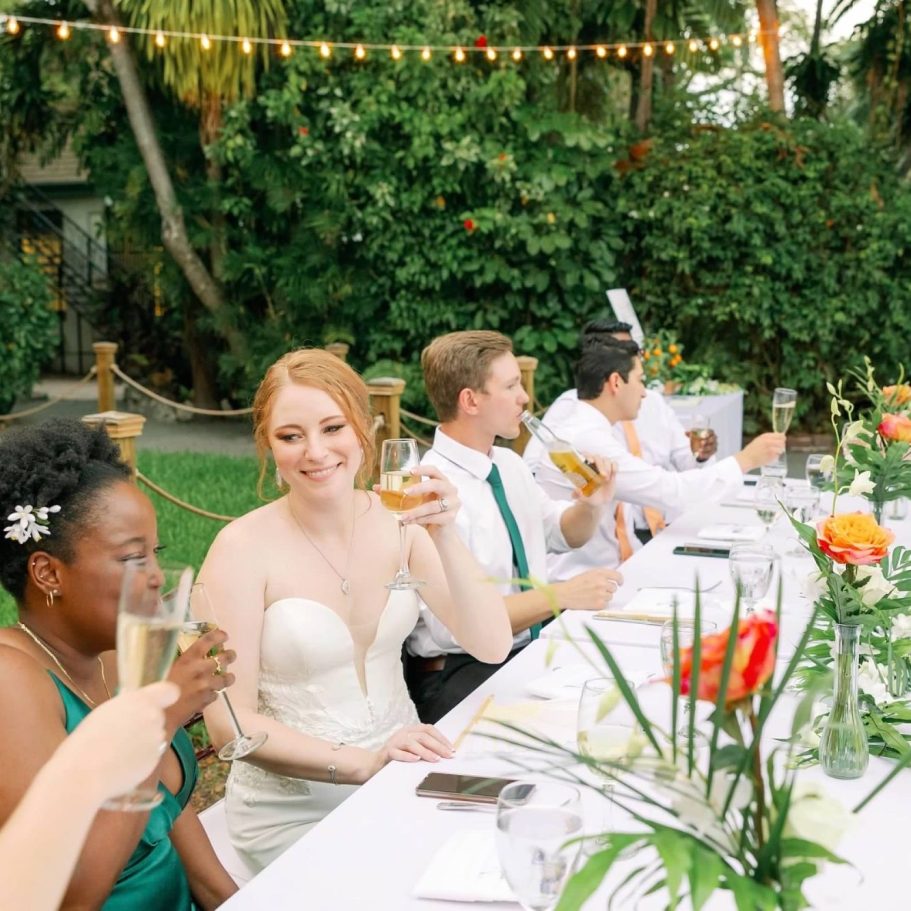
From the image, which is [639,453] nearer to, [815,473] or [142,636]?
[815,473]

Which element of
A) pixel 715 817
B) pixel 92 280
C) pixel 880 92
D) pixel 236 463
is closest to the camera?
pixel 715 817

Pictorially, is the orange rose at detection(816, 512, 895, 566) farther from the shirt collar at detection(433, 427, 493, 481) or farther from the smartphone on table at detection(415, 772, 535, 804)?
the shirt collar at detection(433, 427, 493, 481)

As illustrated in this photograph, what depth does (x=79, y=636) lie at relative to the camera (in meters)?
1.78

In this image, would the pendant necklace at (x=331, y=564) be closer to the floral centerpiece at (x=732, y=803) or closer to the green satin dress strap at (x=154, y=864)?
the green satin dress strap at (x=154, y=864)

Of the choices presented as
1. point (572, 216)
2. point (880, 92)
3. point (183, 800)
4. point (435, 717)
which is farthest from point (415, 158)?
point (183, 800)

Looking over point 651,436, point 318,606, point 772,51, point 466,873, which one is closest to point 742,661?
point 466,873

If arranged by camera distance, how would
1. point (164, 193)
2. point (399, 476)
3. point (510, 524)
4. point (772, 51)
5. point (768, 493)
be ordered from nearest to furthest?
point (399, 476) < point (768, 493) < point (510, 524) < point (772, 51) < point (164, 193)

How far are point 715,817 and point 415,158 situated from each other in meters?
9.77

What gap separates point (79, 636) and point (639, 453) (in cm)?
349

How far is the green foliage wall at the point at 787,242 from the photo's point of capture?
10070 millimetres

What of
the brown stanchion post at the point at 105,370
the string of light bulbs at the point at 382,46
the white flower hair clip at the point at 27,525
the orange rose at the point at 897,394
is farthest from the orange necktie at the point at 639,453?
the string of light bulbs at the point at 382,46

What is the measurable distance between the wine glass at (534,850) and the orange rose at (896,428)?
225 centimetres

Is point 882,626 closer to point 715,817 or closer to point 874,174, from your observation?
point 715,817

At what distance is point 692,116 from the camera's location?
35.8ft
